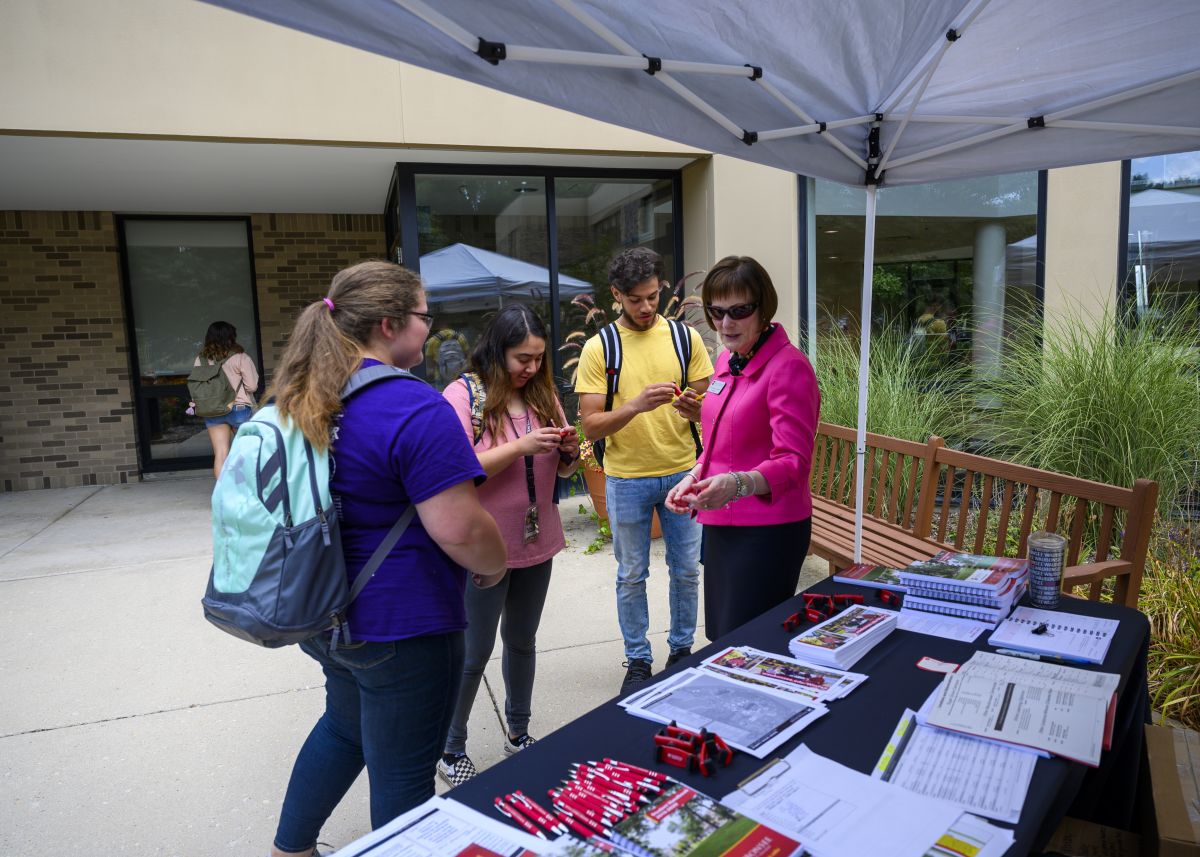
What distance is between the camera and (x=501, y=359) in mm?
2709

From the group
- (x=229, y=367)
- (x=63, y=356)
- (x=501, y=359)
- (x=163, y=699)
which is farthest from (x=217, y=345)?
(x=501, y=359)

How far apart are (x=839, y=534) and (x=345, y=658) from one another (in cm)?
307

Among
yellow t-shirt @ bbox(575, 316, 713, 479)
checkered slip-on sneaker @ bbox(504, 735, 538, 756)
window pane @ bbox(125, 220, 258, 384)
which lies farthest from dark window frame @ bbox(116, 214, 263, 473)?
checkered slip-on sneaker @ bbox(504, 735, 538, 756)

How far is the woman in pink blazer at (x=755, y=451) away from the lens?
8.08 ft

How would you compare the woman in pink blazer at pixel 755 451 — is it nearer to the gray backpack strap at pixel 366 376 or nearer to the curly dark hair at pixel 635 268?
the curly dark hair at pixel 635 268

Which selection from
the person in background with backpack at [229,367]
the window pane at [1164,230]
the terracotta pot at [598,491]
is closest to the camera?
the terracotta pot at [598,491]

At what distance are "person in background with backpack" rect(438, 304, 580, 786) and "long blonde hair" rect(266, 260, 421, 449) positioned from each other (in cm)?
79

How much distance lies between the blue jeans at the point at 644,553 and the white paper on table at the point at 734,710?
1.65 metres

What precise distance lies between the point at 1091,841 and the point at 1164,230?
21.2 feet

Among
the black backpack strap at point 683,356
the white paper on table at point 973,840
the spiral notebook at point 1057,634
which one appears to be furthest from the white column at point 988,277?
the white paper on table at point 973,840

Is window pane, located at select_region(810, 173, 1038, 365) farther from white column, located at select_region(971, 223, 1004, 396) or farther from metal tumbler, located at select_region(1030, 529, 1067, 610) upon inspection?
metal tumbler, located at select_region(1030, 529, 1067, 610)

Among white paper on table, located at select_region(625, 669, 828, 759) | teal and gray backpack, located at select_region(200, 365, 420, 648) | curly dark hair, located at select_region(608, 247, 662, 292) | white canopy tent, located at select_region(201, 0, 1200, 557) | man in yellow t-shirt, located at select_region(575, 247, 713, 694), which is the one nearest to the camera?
white paper on table, located at select_region(625, 669, 828, 759)

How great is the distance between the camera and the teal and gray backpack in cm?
165

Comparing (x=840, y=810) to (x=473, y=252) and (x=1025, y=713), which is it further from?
(x=473, y=252)
